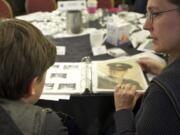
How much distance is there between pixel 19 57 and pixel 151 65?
873mm

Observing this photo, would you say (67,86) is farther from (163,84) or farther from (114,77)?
(163,84)

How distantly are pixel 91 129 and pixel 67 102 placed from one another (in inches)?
9.2

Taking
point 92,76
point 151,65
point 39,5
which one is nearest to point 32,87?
point 92,76

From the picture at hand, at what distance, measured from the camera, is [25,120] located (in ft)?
2.85

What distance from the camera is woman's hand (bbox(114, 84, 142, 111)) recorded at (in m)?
1.31

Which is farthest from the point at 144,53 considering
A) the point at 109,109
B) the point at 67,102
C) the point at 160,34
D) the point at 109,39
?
the point at 160,34

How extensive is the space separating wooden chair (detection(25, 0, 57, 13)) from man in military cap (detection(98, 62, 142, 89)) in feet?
5.78

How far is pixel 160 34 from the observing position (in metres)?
0.99

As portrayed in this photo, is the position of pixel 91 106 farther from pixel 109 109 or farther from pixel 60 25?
pixel 60 25

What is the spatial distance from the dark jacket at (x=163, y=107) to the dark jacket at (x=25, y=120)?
26 centimetres

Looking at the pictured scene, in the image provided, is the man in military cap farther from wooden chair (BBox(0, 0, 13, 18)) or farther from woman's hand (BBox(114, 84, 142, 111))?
wooden chair (BBox(0, 0, 13, 18))

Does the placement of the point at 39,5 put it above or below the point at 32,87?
below

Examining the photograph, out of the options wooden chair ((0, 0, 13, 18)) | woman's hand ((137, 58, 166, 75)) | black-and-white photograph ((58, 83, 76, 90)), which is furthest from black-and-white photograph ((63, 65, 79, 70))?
wooden chair ((0, 0, 13, 18))

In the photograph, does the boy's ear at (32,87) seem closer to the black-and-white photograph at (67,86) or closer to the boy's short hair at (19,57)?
the boy's short hair at (19,57)
